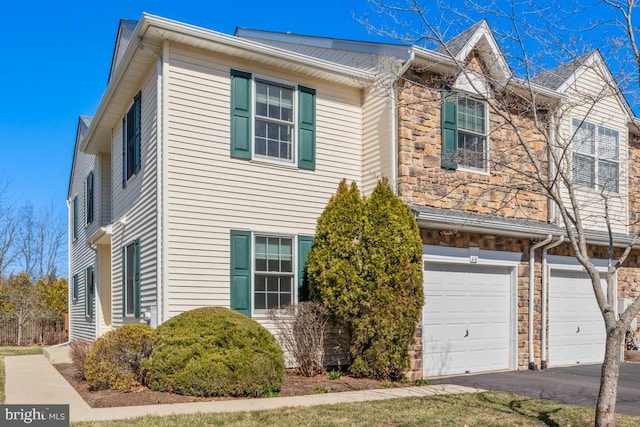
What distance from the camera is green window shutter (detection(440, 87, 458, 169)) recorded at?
39.9 feet

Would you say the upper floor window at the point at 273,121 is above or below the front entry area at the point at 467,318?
above

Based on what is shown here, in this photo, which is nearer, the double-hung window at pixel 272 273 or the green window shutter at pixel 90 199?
the double-hung window at pixel 272 273

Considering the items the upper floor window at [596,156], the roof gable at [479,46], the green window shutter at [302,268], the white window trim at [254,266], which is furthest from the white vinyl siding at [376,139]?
the upper floor window at [596,156]

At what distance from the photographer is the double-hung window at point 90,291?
55.0 ft

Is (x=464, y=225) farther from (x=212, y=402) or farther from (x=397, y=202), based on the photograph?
(x=212, y=402)

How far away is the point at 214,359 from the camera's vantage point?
28.5 feet

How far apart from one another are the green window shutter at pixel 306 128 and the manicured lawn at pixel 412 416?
4.98 metres

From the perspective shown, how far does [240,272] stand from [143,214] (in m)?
2.29

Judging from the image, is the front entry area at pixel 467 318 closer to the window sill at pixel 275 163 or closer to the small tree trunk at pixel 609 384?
the window sill at pixel 275 163

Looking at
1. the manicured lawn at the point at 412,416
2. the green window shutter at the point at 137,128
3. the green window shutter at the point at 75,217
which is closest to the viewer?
the manicured lawn at the point at 412,416

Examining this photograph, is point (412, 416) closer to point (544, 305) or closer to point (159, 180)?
point (159, 180)

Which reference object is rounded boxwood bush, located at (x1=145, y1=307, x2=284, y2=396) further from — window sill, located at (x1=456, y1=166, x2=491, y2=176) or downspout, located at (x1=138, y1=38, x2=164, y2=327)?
window sill, located at (x1=456, y1=166, x2=491, y2=176)

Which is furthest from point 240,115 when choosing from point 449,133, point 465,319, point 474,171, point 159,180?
point 465,319

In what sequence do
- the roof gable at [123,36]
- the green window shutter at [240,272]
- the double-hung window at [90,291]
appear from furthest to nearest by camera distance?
the double-hung window at [90,291]
the roof gable at [123,36]
the green window shutter at [240,272]
